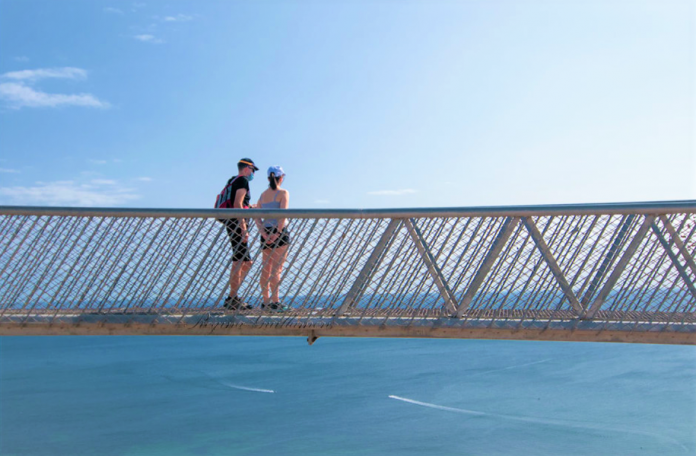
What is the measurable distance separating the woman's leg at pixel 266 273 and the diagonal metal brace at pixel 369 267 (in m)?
0.69

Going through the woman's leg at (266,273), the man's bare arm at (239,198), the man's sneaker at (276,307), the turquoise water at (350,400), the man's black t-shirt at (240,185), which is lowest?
the man's sneaker at (276,307)

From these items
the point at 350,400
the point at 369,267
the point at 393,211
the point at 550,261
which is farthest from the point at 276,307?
the point at 350,400

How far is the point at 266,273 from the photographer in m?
5.92

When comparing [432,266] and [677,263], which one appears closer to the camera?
[677,263]

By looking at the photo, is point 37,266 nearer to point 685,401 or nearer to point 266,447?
point 266,447

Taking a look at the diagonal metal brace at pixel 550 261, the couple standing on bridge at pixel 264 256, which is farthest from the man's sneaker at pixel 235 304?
the diagonal metal brace at pixel 550 261

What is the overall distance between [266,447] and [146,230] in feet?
146

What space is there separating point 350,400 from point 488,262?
54758 millimetres

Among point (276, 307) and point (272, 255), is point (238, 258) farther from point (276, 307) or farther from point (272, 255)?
point (276, 307)

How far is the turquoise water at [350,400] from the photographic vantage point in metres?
46.5

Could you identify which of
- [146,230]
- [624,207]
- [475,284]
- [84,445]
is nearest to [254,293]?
[146,230]

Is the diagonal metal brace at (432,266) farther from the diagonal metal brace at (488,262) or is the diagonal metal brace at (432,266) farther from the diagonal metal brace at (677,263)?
the diagonal metal brace at (677,263)

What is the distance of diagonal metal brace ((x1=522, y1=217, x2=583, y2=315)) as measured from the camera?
541cm

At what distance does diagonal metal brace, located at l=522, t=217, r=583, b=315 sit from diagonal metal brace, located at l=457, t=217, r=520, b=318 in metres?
0.12
